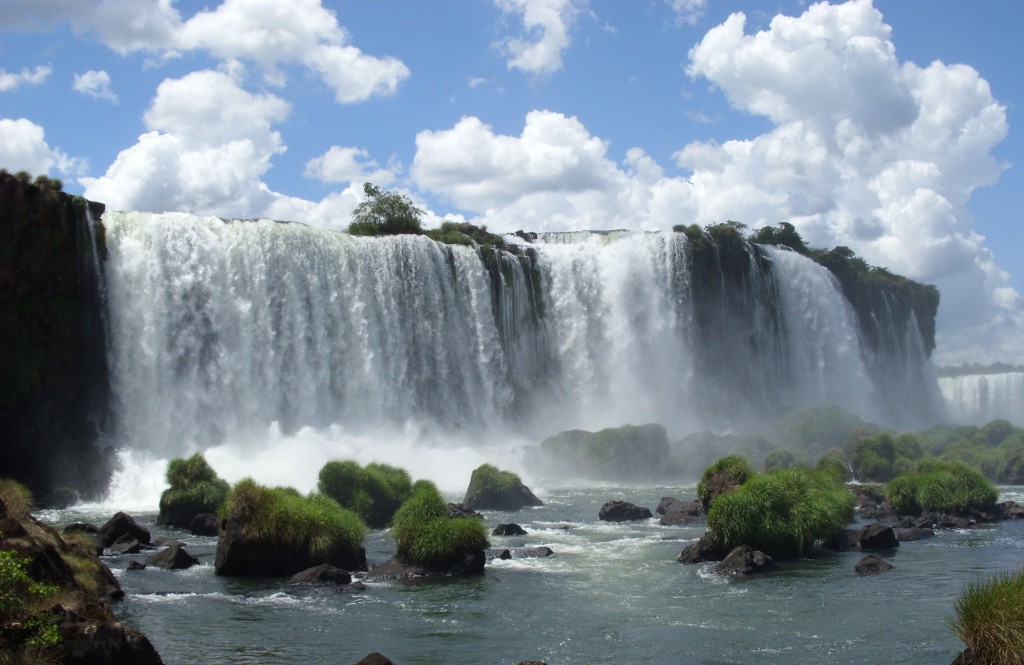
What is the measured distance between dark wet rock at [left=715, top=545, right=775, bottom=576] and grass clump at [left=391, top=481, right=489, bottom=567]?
4.70m

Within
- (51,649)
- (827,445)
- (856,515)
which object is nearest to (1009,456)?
(827,445)

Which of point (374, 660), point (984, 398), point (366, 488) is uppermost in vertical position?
point (984, 398)

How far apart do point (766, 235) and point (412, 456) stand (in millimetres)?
43339

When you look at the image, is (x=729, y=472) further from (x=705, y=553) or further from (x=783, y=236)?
(x=783, y=236)

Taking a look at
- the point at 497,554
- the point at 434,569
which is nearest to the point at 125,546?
the point at 434,569

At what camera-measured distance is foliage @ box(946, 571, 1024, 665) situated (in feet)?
33.3

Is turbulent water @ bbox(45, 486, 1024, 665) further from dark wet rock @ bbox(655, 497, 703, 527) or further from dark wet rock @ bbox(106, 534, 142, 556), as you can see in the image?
dark wet rock @ bbox(655, 497, 703, 527)

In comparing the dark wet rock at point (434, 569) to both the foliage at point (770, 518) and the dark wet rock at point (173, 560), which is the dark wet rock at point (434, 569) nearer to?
the dark wet rock at point (173, 560)

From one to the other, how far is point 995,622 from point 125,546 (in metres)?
17.6

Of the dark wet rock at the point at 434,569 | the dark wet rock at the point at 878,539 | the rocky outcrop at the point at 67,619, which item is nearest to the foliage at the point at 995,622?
the rocky outcrop at the point at 67,619

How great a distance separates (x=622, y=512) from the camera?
2850 cm

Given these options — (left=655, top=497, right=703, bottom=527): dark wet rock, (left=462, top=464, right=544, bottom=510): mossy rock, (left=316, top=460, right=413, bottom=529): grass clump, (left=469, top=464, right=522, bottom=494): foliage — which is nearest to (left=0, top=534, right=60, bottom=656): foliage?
(left=316, top=460, right=413, bottom=529): grass clump

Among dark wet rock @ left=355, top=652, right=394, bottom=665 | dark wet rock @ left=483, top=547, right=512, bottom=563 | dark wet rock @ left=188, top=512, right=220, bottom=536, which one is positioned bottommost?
dark wet rock @ left=483, top=547, right=512, bottom=563

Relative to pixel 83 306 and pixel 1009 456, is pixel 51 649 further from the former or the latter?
pixel 1009 456
